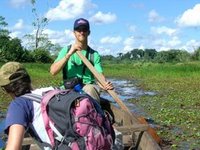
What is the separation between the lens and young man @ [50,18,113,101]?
531 centimetres

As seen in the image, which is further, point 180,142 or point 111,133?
point 180,142

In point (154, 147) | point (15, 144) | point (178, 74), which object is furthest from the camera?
point (178, 74)

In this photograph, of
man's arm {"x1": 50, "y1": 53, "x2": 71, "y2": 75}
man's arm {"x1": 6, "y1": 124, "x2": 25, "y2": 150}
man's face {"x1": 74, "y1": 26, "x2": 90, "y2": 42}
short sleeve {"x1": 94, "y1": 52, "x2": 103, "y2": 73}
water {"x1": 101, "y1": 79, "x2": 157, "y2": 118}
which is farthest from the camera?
water {"x1": 101, "y1": 79, "x2": 157, "y2": 118}

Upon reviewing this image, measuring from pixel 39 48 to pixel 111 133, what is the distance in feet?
170

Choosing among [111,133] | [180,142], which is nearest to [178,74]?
[180,142]

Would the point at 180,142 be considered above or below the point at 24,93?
below

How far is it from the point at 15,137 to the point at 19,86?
388 mm

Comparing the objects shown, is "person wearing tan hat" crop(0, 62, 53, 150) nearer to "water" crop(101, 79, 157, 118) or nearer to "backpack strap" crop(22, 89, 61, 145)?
"backpack strap" crop(22, 89, 61, 145)

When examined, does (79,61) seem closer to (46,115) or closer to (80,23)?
(80,23)

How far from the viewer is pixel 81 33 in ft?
17.8

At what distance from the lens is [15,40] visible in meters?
51.2

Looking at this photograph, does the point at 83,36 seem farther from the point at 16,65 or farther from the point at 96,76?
the point at 16,65

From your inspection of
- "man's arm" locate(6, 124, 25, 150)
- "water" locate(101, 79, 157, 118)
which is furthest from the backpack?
"water" locate(101, 79, 157, 118)

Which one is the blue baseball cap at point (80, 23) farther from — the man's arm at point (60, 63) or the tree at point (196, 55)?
the tree at point (196, 55)
